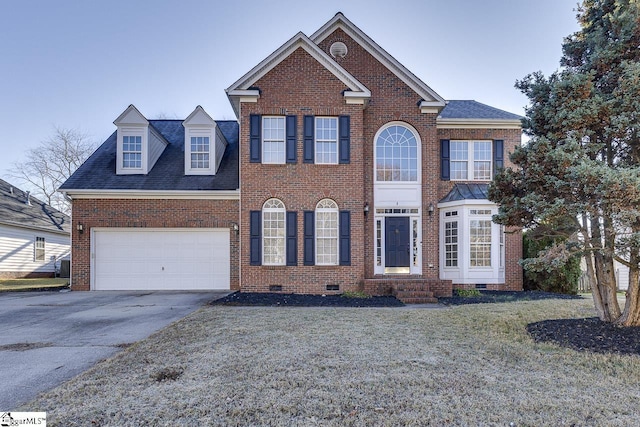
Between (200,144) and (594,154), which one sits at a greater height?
(200,144)

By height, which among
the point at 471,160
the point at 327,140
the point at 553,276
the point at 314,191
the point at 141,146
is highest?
the point at 141,146

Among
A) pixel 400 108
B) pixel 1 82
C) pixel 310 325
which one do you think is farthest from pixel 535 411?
pixel 1 82

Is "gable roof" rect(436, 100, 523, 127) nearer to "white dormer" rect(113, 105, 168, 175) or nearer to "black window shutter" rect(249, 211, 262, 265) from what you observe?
"black window shutter" rect(249, 211, 262, 265)

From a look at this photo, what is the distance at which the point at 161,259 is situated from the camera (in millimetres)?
12766

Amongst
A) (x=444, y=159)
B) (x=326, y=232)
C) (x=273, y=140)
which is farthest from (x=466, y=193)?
(x=273, y=140)

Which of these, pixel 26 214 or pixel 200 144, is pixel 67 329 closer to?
pixel 200 144

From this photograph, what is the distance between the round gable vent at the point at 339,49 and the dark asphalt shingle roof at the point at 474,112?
4141mm

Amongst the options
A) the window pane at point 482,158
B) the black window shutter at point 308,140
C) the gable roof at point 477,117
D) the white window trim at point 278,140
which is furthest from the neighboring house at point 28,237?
the window pane at point 482,158

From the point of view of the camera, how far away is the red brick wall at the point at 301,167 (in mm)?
11406

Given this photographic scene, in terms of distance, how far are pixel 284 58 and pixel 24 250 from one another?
1820cm

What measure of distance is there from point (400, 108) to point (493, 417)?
1050cm

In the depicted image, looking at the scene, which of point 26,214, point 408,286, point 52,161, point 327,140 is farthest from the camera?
point 52,161

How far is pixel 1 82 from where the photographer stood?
21.4 metres

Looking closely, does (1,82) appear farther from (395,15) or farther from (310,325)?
(310,325)
